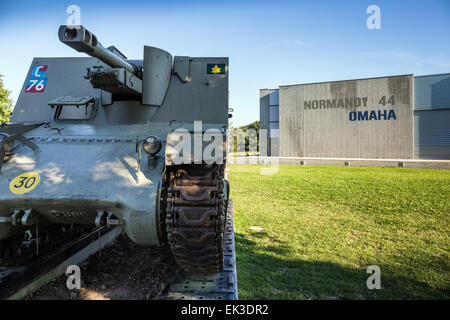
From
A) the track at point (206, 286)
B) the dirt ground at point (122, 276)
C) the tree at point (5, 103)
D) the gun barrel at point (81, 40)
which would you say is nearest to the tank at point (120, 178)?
the gun barrel at point (81, 40)

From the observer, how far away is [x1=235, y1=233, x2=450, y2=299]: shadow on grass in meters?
3.60

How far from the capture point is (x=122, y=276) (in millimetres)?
4035

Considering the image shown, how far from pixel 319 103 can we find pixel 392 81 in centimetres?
555

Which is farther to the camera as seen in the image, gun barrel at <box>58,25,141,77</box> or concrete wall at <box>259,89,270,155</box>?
concrete wall at <box>259,89,270,155</box>

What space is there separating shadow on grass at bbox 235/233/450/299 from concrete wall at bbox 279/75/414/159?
2231 cm

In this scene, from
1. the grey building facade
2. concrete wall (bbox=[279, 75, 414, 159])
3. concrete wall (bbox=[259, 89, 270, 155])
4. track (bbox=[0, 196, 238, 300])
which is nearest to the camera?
track (bbox=[0, 196, 238, 300])

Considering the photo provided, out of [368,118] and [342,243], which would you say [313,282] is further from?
[368,118]

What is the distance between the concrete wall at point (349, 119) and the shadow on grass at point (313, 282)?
22.3 meters

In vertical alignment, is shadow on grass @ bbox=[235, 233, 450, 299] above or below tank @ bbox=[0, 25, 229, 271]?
below

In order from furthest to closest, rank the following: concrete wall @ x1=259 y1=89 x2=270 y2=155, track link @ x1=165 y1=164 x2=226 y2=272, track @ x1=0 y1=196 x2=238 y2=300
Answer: concrete wall @ x1=259 y1=89 x2=270 y2=155 < track @ x1=0 y1=196 x2=238 y2=300 < track link @ x1=165 y1=164 x2=226 y2=272

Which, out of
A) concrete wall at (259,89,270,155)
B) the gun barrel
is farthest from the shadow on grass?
concrete wall at (259,89,270,155)

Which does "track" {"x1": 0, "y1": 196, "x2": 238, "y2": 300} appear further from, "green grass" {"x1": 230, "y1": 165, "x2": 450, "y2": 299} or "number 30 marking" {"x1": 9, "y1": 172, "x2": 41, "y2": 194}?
"number 30 marking" {"x1": 9, "y1": 172, "x2": 41, "y2": 194}

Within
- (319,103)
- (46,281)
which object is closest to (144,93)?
(46,281)
